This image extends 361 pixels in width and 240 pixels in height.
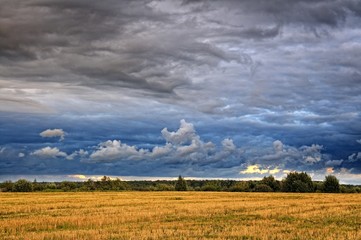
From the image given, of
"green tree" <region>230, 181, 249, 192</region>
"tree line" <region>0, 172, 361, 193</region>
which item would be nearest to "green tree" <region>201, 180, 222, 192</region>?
"tree line" <region>0, 172, 361, 193</region>

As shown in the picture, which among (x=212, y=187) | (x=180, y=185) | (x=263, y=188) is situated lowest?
(x=263, y=188)

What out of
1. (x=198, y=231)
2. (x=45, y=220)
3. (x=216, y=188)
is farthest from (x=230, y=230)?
(x=216, y=188)

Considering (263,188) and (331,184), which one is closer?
(331,184)

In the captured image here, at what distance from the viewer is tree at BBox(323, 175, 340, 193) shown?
127062mm

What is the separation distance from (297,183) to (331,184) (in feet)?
28.8

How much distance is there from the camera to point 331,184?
127750 mm

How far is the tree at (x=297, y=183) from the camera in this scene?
130 m

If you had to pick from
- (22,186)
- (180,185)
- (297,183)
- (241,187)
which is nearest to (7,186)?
(22,186)

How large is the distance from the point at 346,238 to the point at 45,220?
20.4 m

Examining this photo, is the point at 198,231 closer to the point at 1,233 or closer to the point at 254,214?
the point at 1,233

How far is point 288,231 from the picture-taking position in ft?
88.0

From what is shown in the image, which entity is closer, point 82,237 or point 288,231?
point 82,237

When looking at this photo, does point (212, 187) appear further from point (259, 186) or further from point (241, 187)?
point (259, 186)

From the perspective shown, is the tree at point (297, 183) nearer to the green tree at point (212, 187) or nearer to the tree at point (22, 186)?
the green tree at point (212, 187)
